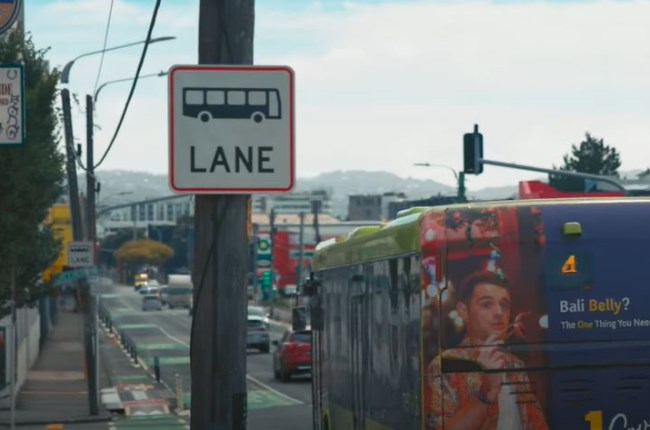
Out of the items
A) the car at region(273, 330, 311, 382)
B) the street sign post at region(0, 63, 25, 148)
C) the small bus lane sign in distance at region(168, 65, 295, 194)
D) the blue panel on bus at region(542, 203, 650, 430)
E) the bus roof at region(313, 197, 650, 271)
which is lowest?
the car at region(273, 330, 311, 382)

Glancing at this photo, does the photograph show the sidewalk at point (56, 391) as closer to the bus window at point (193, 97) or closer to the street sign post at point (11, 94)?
the street sign post at point (11, 94)

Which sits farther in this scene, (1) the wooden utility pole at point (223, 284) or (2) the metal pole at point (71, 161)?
(2) the metal pole at point (71, 161)

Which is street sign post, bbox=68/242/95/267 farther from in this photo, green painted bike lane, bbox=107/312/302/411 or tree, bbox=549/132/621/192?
tree, bbox=549/132/621/192

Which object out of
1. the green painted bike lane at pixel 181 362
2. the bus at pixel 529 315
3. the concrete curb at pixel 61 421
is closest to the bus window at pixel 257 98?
the bus at pixel 529 315

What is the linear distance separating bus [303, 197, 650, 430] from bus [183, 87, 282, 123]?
2248mm

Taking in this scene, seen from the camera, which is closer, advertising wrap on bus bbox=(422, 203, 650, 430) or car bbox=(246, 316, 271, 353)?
advertising wrap on bus bbox=(422, 203, 650, 430)

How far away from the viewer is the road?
33.5 metres

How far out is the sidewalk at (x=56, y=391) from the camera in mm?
34625

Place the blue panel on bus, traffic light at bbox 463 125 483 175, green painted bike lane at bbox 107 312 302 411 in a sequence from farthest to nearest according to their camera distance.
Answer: green painted bike lane at bbox 107 312 302 411, traffic light at bbox 463 125 483 175, the blue panel on bus

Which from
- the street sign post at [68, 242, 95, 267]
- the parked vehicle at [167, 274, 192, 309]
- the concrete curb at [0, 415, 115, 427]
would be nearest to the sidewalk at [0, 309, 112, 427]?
the concrete curb at [0, 415, 115, 427]

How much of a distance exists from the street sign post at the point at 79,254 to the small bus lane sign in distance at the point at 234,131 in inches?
1068

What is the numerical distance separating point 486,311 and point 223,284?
2.31 meters

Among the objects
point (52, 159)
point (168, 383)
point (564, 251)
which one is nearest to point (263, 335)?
point (168, 383)

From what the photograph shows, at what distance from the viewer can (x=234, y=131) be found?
9.23m
